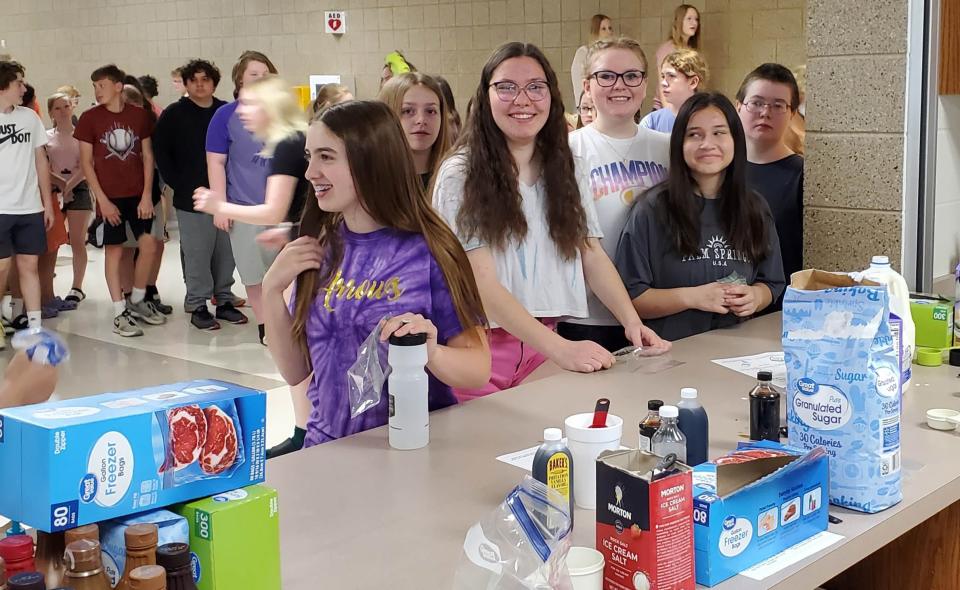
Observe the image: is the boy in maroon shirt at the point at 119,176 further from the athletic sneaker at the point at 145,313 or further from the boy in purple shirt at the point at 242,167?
the boy in purple shirt at the point at 242,167

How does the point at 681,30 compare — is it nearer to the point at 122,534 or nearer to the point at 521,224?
the point at 521,224

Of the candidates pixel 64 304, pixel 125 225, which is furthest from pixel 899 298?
pixel 64 304

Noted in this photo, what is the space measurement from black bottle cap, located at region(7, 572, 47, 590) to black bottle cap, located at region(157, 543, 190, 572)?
0.12 meters

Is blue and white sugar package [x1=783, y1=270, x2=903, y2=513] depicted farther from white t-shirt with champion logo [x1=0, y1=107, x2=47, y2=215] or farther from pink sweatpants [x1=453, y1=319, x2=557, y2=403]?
white t-shirt with champion logo [x1=0, y1=107, x2=47, y2=215]

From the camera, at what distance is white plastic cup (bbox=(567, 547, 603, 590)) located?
134 centimetres

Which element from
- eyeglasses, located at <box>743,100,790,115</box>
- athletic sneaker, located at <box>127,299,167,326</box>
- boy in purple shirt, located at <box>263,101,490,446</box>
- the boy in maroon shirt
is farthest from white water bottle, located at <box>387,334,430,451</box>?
athletic sneaker, located at <box>127,299,167,326</box>

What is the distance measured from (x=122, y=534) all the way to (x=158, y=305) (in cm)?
652

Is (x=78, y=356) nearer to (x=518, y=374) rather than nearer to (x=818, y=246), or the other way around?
(x=518, y=374)

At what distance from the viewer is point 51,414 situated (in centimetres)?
119

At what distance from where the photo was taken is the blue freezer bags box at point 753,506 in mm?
1409

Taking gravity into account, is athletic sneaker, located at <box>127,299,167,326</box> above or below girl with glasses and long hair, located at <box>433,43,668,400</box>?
below

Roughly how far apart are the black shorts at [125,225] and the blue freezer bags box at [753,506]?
616 cm

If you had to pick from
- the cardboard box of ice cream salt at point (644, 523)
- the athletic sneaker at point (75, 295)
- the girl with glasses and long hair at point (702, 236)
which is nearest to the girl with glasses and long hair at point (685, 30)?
the athletic sneaker at point (75, 295)

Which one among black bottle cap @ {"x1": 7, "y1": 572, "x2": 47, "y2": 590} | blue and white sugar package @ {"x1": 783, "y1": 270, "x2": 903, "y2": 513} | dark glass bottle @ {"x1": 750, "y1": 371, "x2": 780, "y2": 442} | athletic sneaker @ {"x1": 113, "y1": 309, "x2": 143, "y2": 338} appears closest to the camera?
black bottle cap @ {"x1": 7, "y1": 572, "x2": 47, "y2": 590}
